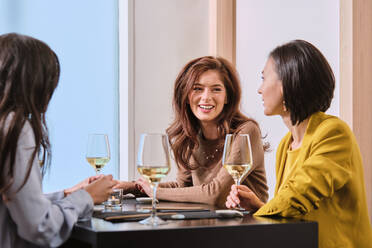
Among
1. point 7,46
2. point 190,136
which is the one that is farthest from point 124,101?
point 7,46

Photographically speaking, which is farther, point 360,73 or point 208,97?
point 360,73

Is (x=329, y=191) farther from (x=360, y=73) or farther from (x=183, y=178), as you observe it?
(x=360, y=73)

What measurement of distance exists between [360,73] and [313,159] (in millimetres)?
1391

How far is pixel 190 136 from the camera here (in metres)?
2.71

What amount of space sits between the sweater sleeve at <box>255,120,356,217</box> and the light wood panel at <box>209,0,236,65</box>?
2.45 meters

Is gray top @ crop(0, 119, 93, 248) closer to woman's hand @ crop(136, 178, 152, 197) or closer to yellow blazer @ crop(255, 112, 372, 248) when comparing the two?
yellow blazer @ crop(255, 112, 372, 248)

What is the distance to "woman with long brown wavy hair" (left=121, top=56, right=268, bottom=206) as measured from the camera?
2.58 m

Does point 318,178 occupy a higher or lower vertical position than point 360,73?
lower

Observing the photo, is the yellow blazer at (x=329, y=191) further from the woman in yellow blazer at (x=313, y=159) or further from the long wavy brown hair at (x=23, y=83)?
the long wavy brown hair at (x=23, y=83)

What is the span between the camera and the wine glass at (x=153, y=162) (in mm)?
1417

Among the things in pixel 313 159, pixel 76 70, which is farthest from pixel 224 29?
pixel 313 159

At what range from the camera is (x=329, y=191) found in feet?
5.39

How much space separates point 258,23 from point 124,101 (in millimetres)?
1232

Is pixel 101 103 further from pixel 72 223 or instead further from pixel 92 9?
pixel 72 223
